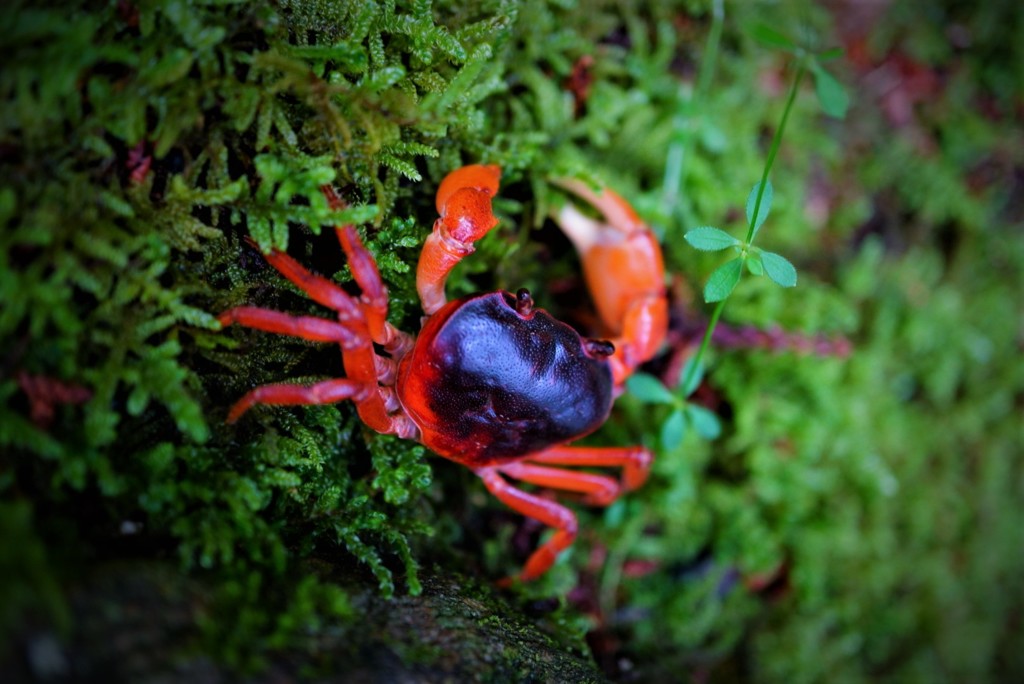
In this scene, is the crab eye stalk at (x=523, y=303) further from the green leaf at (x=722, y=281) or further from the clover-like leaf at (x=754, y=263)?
the clover-like leaf at (x=754, y=263)

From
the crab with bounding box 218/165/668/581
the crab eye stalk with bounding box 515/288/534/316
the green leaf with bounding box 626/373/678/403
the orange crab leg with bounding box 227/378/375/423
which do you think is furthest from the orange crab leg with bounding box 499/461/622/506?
the orange crab leg with bounding box 227/378/375/423

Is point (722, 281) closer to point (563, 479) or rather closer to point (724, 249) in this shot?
point (724, 249)

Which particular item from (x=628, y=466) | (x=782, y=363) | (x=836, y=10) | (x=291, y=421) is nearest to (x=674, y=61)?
(x=836, y=10)

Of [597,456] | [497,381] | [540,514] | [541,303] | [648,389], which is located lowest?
[540,514]

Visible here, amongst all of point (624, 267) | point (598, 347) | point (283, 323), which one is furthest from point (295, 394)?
point (624, 267)

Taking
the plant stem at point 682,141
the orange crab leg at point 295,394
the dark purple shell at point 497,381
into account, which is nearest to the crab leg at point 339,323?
the orange crab leg at point 295,394
